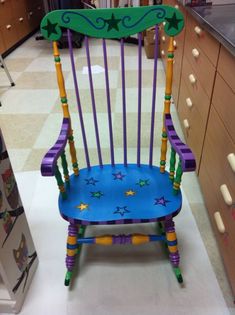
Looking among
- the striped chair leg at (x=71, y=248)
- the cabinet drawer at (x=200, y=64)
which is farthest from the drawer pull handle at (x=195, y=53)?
the striped chair leg at (x=71, y=248)

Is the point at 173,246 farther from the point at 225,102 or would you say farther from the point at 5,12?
the point at 5,12

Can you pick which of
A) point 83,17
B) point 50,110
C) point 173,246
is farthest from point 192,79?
point 50,110

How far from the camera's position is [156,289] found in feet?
3.78

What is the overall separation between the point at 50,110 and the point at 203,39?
1.42 m

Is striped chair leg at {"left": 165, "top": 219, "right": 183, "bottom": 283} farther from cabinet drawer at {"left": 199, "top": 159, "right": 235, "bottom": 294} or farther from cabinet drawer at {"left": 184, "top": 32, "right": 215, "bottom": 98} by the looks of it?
cabinet drawer at {"left": 184, "top": 32, "right": 215, "bottom": 98}

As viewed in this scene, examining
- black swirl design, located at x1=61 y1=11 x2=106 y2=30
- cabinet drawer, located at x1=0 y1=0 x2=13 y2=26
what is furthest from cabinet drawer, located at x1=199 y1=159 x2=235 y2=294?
cabinet drawer, located at x1=0 y1=0 x2=13 y2=26

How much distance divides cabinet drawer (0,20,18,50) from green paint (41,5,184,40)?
2.88 m

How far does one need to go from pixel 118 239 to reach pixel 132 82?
1971 mm

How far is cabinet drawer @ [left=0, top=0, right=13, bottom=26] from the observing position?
3.44 m

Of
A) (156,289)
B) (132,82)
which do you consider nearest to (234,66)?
(156,289)

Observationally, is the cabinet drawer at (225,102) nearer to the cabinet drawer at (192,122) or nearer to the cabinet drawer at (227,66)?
the cabinet drawer at (227,66)

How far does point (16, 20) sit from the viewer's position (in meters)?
3.83

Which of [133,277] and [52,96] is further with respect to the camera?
[52,96]

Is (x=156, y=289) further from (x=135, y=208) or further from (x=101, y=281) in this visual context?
(x=135, y=208)
